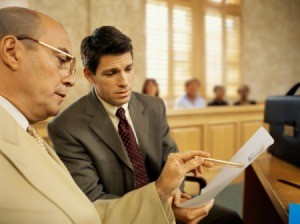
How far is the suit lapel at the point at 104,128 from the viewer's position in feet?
4.70

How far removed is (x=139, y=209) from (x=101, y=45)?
27.7 inches

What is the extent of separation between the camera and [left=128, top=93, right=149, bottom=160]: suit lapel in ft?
5.08

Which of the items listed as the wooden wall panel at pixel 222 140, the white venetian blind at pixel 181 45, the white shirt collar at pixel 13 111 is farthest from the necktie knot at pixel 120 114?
the white venetian blind at pixel 181 45

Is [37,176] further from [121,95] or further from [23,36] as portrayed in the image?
[121,95]

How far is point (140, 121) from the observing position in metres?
1.59

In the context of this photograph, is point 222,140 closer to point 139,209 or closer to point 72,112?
point 72,112

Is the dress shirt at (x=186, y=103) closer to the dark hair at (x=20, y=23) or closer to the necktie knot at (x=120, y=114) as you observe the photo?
the necktie knot at (x=120, y=114)

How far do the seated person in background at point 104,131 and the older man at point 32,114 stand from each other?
400mm

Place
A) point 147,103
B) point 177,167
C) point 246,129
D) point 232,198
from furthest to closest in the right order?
point 246,129 → point 232,198 → point 147,103 → point 177,167

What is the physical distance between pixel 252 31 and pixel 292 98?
6.42m

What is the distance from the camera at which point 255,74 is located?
7.57 meters

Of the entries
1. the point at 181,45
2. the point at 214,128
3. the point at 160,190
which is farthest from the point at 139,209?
the point at 181,45

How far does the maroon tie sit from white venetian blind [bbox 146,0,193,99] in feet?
14.5

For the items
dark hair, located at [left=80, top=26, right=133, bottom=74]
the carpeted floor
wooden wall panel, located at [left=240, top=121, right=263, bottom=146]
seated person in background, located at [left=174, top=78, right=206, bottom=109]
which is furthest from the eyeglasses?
seated person in background, located at [left=174, top=78, right=206, bottom=109]
